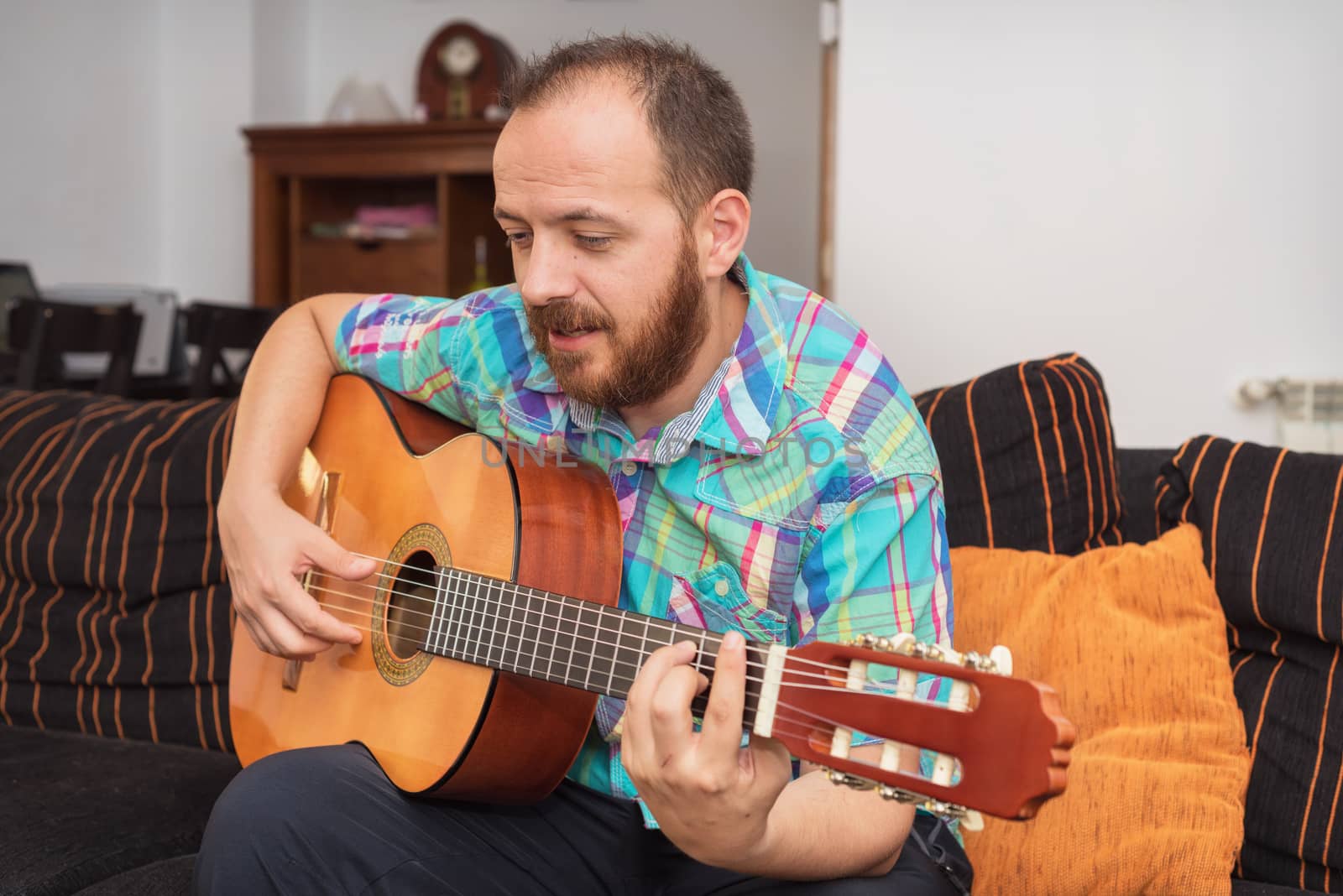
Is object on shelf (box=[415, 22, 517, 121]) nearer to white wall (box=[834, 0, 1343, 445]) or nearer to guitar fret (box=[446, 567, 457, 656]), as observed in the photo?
white wall (box=[834, 0, 1343, 445])

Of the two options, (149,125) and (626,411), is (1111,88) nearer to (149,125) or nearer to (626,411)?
(626,411)

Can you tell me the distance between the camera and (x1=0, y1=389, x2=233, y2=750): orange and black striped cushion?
1899 mm

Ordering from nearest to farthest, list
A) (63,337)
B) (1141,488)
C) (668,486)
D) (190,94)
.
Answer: (668,486), (1141,488), (63,337), (190,94)

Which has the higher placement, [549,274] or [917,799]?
[549,274]

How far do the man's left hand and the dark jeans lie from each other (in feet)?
0.46

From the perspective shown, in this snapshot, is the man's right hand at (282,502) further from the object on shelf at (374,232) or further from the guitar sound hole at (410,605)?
the object on shelf at (374,232)

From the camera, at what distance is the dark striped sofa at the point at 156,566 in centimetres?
151

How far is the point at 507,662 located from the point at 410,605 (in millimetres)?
216

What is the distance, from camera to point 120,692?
193 cm

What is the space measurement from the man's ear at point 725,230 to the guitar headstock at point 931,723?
482mm

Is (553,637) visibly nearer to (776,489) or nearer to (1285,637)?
(776,489)

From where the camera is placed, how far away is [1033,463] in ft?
5.23

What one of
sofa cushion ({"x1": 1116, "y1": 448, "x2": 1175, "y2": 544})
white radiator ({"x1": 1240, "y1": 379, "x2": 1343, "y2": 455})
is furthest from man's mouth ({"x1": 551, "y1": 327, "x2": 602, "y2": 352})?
white radiator ({"x1": 1240, "y1": 379, "x2": 1343, "y2": 455})

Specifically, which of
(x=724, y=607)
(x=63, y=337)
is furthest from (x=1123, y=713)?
(x=63, y=337)
